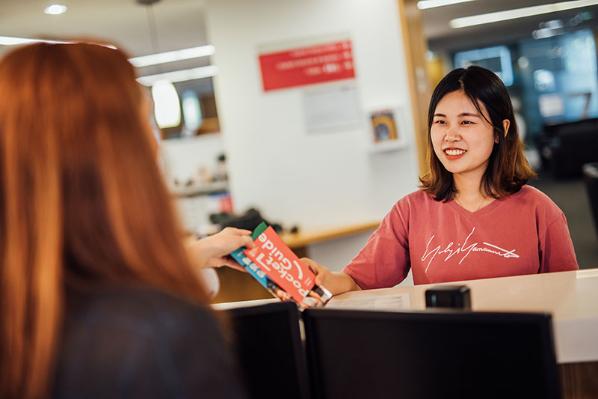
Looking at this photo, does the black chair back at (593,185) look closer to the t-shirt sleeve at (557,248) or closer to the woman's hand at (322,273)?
the t-shirt sleeve at (557,248)

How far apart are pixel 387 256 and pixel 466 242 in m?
0.25

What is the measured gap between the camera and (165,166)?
1014mm

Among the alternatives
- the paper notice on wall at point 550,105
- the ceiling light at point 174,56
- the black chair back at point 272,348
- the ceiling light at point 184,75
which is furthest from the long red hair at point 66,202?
the paper notice on wall at point 550,105

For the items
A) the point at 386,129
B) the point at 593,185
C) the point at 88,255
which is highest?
the point at 386,129

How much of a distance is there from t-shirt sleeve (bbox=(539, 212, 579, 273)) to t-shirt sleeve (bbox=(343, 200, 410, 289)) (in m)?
0.41

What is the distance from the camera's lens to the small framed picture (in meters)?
4.90

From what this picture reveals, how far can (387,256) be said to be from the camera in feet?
7.16

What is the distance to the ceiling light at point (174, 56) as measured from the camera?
28.7 feet

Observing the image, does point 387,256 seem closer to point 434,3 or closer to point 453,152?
point 453,152

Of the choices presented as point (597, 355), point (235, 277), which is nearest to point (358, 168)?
point (235, 277)

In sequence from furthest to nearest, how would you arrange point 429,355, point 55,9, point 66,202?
point 55,9 < point 429,355 < point 66,202

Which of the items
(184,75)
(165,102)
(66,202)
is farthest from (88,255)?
(184,75)

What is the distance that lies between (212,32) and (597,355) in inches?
173

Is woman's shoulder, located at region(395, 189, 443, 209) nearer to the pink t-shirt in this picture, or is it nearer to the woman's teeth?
the pink t-shirt
